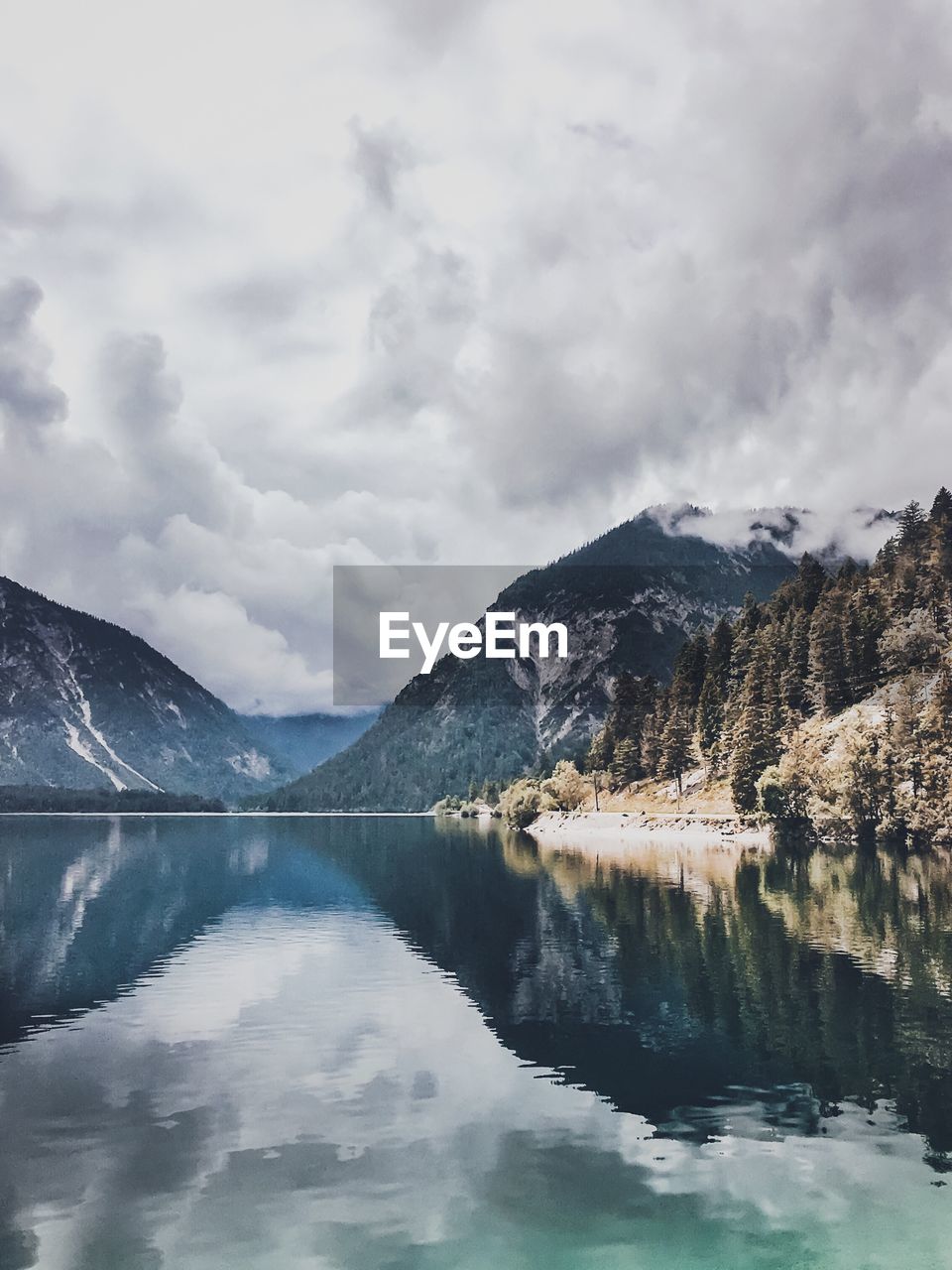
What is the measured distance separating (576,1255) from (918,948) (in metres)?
39.4

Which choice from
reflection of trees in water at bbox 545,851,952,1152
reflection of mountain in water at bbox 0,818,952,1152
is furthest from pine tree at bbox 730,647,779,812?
reflection of trees in water at bbox 545,851,952,1152

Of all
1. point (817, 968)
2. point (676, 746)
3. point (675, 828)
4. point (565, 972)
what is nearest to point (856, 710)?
point (675, 828)

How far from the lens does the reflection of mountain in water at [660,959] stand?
3212 cm

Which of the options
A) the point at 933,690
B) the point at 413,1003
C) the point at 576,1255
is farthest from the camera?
the point at 933,690

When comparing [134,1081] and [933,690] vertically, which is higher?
[933,690]

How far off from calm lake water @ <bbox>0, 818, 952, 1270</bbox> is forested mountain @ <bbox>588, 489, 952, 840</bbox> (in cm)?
6453

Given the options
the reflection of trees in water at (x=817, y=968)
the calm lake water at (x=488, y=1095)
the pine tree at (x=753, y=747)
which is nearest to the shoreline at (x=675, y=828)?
the pine tree at (x=753, y=747)

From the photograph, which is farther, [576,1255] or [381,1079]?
[381,1079]

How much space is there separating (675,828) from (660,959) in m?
119

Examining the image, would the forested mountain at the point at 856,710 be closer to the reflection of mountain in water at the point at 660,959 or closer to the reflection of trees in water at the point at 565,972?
the reflection of mountain in water at the point at 660,959

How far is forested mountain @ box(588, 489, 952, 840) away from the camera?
12562 centimetres

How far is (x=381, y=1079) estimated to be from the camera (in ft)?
108

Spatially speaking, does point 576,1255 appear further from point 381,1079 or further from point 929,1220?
point 381,1079

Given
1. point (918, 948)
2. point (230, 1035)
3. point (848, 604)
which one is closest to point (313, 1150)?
point (230, 1035)
